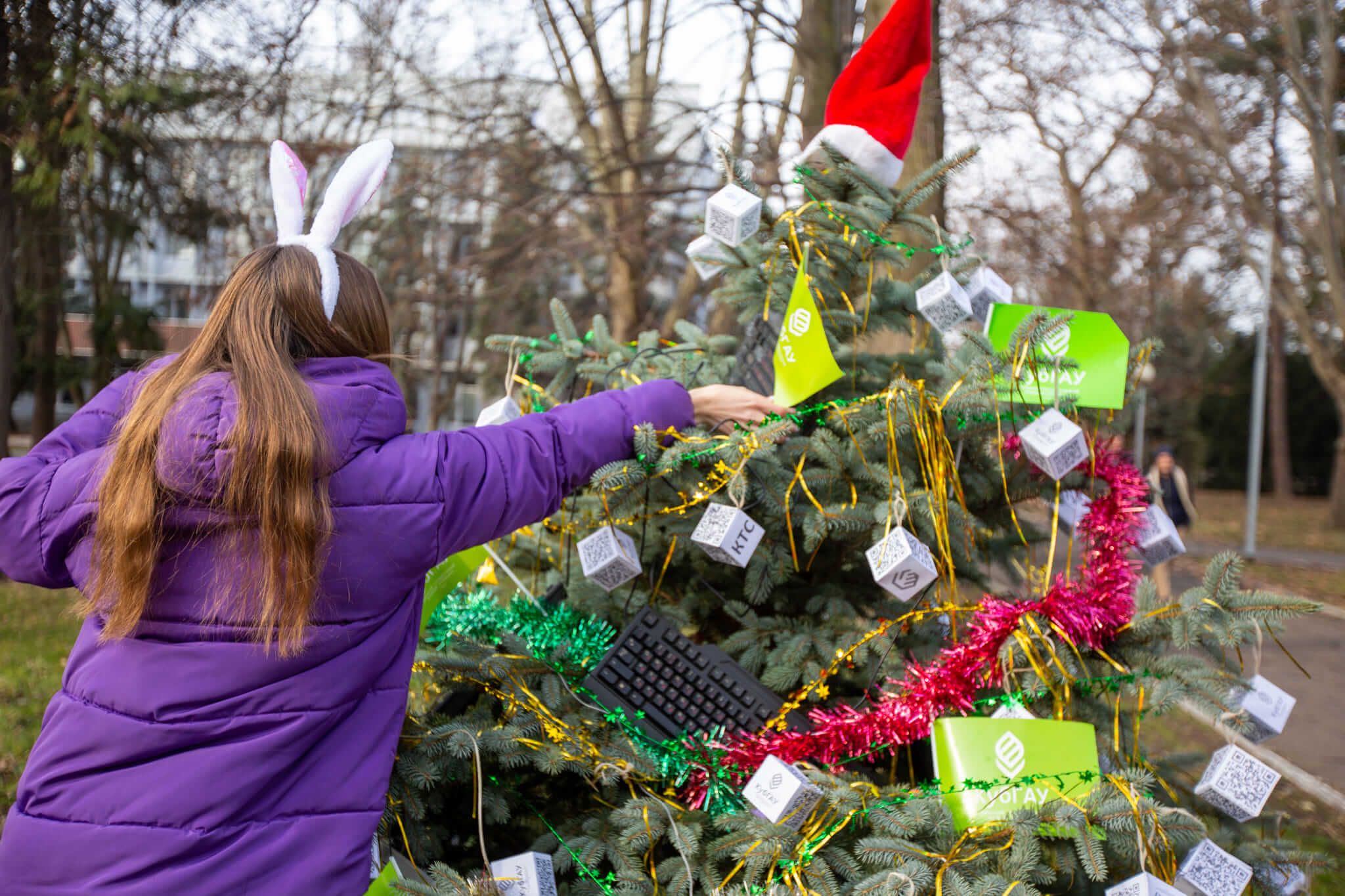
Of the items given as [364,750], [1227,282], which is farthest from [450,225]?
[1227,282]

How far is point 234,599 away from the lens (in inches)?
50.3

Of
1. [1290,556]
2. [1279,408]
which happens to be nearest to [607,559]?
[1290,556]

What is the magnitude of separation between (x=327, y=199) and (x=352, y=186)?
0.07 meters

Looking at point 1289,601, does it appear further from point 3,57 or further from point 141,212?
point 141,212

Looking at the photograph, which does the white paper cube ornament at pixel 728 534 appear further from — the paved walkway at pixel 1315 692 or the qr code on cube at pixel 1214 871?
the paved walkway at pixel 1315 692

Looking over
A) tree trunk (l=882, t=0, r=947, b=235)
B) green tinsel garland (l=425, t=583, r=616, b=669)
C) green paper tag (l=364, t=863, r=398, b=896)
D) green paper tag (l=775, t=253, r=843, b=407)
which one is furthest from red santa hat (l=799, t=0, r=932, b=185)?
tree trunk (l=882, t=0, r=947, b=235)

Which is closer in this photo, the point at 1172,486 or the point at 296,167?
the point at 296,167

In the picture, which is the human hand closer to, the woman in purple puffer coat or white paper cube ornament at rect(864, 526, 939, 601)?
white paper cube ornament at rect(864, 526, 939, 601)

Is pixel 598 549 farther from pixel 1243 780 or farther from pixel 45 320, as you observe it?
pixel 45 320

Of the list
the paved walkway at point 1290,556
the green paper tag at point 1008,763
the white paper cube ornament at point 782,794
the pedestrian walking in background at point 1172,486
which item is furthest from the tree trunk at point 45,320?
the paved walkway at point 1290,556

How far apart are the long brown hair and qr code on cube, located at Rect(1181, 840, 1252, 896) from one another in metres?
1.64

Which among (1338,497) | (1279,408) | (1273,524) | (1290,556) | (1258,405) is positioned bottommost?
(1273,524)

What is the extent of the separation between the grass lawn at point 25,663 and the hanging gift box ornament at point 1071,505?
9.75 feet

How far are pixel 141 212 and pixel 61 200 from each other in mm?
2191
